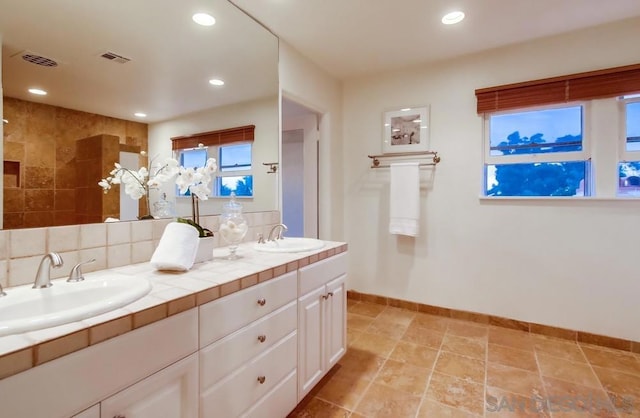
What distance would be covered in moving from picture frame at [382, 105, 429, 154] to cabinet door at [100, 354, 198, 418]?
2.51 metres

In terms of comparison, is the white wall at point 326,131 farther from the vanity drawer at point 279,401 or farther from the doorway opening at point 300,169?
the vanity drawer at point 279,401

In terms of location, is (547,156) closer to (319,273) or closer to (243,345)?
(319,273)

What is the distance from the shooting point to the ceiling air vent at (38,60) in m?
1.15

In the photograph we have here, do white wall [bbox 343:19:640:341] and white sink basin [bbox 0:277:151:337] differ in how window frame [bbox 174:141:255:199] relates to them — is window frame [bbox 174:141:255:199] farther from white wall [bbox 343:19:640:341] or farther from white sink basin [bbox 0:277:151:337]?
white wall [bbox 343:19:640:341]

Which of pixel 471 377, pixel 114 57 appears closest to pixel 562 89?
pixel 471 377

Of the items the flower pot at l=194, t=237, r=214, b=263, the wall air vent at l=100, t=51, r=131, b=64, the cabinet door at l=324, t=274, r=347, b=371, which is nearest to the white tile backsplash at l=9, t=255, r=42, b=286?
the flower pot at l=194, t=237, r=214, b=263

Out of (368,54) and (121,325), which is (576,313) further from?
(121,325)

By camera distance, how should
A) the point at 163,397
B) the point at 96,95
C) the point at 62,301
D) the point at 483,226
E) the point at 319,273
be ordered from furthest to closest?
the point at 483,226 → the point at 319,273 → the point at 96,95 → the point at 62,301 → the point at 163,397

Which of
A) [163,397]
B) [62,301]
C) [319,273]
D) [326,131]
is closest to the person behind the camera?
[163,397]

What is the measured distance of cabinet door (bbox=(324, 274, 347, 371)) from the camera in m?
1.78

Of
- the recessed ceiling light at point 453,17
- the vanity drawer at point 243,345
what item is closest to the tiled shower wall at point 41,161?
the vanity drawer at point 243,345

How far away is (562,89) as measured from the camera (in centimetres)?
231

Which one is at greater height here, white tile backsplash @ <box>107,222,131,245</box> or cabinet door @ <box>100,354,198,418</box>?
white tile backsplash @ <box>107,222,131,245</box>

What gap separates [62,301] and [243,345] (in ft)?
2.03
